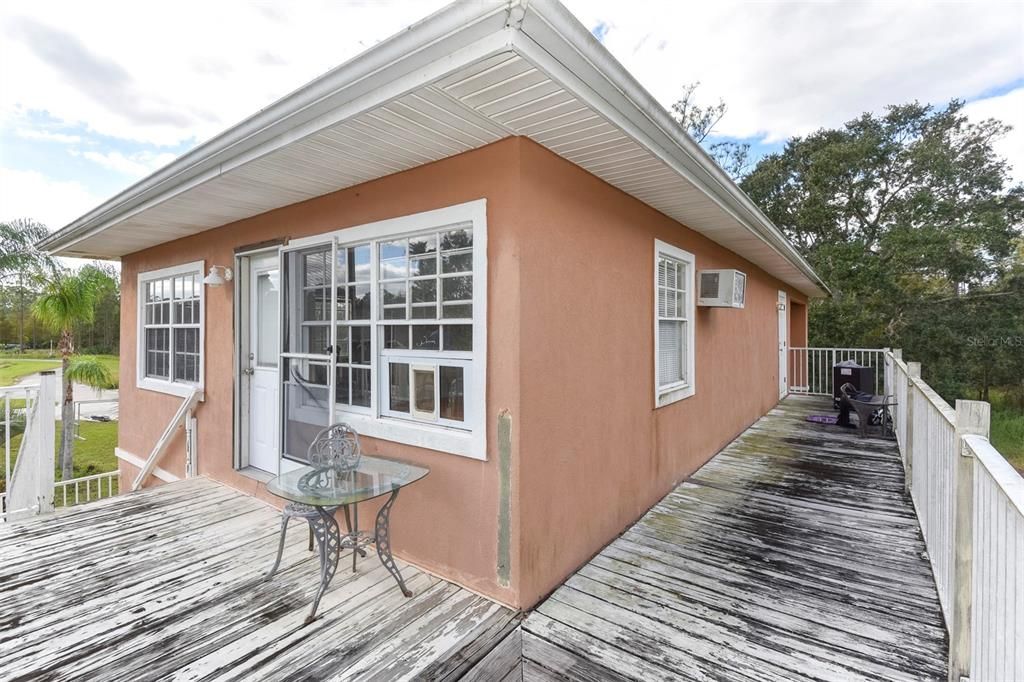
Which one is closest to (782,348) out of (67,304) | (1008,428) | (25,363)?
(1008,428)

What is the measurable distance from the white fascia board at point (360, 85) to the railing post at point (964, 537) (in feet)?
7.39

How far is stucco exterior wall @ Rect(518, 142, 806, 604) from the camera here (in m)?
2.55

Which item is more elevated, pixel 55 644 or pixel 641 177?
pixel 641 177

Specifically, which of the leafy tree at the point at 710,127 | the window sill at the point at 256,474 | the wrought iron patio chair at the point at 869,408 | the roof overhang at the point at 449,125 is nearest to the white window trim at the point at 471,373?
the roof overhang at the point at 449,125

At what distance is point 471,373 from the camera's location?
2.71 metres

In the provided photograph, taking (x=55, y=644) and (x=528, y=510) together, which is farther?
(x=528, y=510)

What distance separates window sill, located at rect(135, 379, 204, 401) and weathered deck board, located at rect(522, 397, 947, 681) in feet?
14.3

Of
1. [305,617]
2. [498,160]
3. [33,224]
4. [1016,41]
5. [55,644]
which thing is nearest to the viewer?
[55,644]

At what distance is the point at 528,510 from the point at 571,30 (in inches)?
87.4

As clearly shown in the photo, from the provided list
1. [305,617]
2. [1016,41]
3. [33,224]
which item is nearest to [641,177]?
[305,617]

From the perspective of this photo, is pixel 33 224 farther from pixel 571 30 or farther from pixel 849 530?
pixel 849 530

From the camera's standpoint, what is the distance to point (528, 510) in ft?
8.27

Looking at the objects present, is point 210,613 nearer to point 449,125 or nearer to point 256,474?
point 256,474

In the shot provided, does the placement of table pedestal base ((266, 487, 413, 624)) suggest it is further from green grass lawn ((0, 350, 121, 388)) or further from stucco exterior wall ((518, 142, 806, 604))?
green grass lawn ((0, 350, 121, 388))
